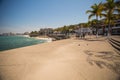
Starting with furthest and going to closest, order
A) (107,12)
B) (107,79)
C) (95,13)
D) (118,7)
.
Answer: (95,13) → (107,12) → (118,7) → (107,79)

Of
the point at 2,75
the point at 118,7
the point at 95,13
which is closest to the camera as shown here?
the point at 2,75

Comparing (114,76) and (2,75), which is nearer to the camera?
(114,76)

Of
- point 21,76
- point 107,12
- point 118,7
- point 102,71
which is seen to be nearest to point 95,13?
point 107,12

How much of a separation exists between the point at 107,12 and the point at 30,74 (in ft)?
85.9

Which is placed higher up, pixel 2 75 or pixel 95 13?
pixel 95 13

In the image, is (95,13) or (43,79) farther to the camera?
(95,13)

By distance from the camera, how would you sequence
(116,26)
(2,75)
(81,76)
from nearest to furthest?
(81,76), (2,75), (116,26)

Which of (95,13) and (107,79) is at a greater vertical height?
(95,13)

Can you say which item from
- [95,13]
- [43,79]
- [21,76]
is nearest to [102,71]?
[43,79]

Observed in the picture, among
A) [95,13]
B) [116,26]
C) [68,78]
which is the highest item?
[95,13]

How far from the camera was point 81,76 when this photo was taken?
166 inches

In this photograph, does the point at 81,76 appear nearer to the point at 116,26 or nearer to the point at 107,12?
the point at 107,12

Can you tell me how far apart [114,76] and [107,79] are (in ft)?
1.51

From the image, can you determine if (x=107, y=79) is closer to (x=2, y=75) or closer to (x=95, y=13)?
(x=2, y=75)
